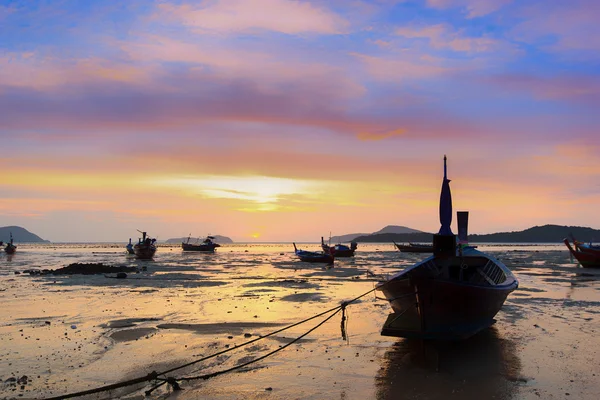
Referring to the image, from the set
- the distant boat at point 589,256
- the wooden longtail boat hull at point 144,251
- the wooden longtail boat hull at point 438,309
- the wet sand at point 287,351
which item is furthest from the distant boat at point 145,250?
the wooden longtail boat hull at point 438,309

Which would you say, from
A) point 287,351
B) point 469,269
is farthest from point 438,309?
point 469,269

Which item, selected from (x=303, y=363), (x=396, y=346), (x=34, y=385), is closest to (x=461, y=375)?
(x=396, y=346)

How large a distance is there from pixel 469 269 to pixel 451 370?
20.0 ft

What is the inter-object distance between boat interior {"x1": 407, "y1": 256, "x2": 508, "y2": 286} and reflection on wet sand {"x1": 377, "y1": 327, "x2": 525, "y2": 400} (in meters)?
2.25

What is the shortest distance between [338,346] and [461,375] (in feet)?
12.6

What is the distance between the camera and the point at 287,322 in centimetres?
1739

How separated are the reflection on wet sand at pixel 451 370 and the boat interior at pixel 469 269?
7.39 ft

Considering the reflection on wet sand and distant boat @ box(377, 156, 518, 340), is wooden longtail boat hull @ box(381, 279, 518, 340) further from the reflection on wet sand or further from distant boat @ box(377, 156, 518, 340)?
the reflection on wet sand

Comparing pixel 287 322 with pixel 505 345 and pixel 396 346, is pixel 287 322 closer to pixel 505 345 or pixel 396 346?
pixel 396 346

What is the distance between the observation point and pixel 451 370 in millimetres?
11453

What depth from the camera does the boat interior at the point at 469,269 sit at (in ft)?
50.2

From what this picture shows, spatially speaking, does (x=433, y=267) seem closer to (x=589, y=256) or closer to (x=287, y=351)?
(x=287, y=351)

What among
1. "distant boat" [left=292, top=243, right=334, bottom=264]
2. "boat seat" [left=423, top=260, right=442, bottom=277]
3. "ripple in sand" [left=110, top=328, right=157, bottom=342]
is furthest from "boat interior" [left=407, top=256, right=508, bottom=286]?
"distant boat" [left=292, top=243, right=334, bottom=264]

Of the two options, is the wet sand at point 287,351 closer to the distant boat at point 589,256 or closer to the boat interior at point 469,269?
the boat interior at point 469,269
